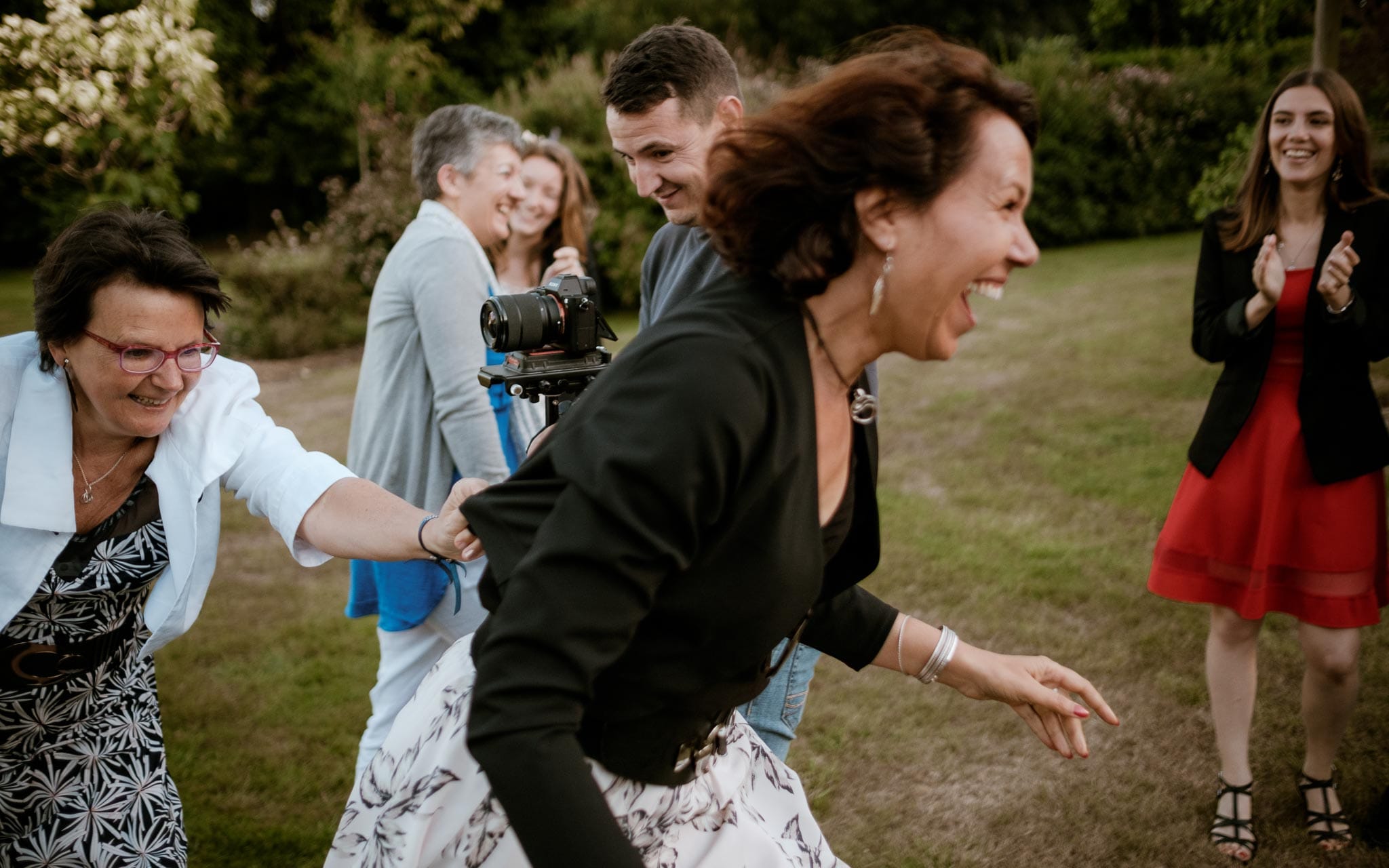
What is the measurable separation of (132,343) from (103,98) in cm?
831

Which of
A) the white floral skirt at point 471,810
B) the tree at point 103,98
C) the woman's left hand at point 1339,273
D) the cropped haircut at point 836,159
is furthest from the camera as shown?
the tree at point 103,98

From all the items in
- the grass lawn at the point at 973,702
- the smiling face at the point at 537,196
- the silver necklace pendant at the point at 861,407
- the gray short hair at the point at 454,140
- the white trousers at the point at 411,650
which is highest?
the gray short hair at the point at 454,140

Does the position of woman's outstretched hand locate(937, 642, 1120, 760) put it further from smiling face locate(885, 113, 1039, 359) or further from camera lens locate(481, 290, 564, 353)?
camera lens locate(481, 290, 564, 353)

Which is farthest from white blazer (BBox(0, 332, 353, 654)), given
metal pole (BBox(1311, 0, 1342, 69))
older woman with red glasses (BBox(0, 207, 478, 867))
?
metal pole (BBox(1311, 0, 1342, 69))

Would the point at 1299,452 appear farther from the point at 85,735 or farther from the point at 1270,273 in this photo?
the point at 85,735

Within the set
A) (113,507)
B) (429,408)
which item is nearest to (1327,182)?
(429,408)

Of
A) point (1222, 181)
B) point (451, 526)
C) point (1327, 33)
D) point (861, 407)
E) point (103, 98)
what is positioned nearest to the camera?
point (861, 407)

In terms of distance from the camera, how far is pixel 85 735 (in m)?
2.42

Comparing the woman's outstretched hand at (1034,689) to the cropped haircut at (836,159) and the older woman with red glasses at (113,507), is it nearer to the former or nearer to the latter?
the cropped haircut at (836,159)

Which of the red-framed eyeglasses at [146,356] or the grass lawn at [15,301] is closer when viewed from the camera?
the red-framed eyeglasses at [146,356]

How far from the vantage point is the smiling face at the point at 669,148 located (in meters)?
2.96

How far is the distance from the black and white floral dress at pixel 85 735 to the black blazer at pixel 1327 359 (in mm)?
3302

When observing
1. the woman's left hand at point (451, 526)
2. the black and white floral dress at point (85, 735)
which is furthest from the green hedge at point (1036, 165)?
the woman's left hand at point (451, 526)

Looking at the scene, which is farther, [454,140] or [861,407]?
[454,140]
